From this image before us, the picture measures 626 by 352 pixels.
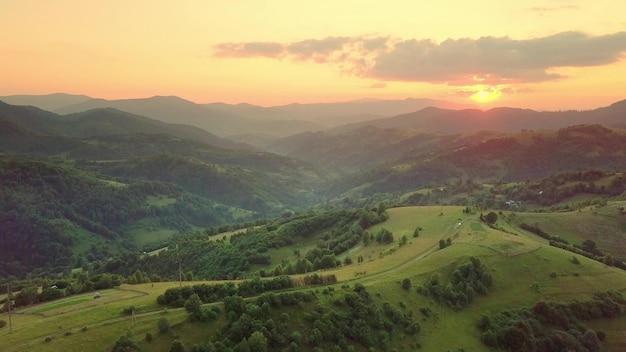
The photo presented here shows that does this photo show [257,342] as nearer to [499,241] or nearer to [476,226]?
[499,241]

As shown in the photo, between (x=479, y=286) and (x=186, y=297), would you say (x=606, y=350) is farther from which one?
(x=186, y=297)

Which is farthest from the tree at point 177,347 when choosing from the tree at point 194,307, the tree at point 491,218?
the tree at point 491,218

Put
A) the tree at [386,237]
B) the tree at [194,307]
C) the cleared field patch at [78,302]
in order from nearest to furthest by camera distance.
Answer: the tree at [194,307] → the cleared field patch at [78,302] → the tree at [386,237]

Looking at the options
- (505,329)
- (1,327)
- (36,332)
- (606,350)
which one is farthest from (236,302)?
(606,350)

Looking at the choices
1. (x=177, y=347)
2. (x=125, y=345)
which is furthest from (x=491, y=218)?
(x=125, y=345)

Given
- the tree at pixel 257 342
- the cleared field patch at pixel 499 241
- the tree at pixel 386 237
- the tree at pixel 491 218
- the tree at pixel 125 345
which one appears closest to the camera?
the tree at pixel 125 345

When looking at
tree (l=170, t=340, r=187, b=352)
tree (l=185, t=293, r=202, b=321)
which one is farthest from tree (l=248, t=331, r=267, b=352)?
tree (l=185, t=293, r=202, b=321)

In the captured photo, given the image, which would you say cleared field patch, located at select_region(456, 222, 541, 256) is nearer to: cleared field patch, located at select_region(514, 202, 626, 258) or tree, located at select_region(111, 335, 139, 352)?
cleared field patch, located at select_region(514, 202, 626, 258)

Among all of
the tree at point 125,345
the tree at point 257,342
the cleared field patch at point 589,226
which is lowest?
the cleared field patch at point 589,226

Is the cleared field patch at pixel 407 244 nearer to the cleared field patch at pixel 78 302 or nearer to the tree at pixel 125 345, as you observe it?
the cleared field patch at pixel 78 302
